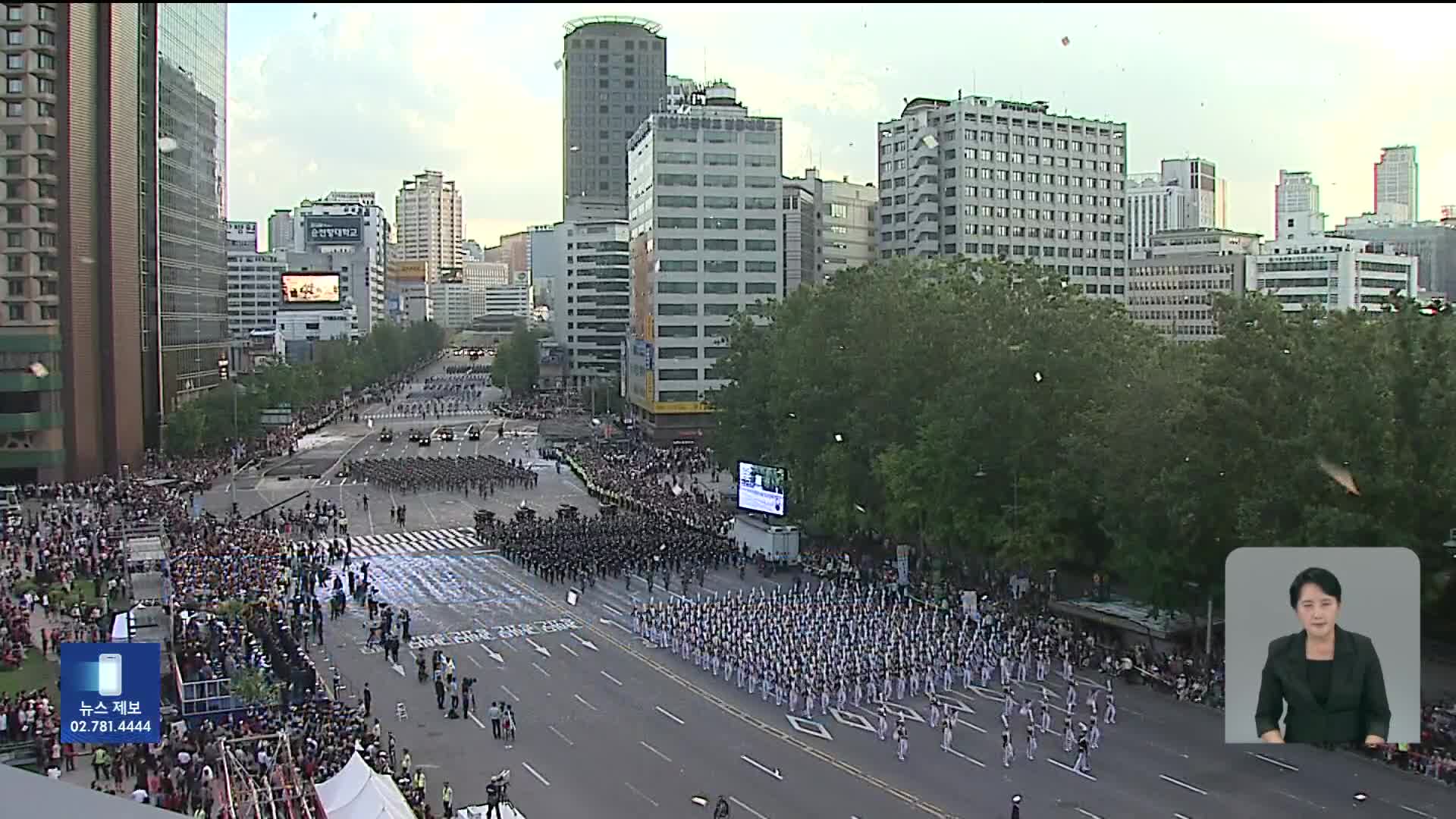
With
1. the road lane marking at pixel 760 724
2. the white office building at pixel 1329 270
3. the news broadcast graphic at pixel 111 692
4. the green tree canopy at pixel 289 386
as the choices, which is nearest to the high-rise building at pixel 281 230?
the green tree canopy at pixel 289 386

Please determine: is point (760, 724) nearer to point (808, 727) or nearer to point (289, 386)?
point (808, 727)

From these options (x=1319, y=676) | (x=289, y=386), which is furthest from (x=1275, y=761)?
(x=289, y=386)

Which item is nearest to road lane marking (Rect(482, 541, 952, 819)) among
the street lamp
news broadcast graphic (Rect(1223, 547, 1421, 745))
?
news broadcast graphic (Rect(1223, 547, 1421, 745))

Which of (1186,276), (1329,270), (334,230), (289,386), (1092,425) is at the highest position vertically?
(334,230)

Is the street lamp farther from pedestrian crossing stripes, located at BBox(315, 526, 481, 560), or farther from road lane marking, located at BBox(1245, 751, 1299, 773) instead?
road lane marking, located at BBox(1245, 751, 1299, 773)

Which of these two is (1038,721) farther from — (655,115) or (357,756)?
(655,115)

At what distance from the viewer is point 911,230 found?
39156mm

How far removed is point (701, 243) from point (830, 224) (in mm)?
11386

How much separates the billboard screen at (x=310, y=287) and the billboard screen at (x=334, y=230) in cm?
1711

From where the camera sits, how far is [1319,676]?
5.33 meters

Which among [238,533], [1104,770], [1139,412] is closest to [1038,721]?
[1104,770]

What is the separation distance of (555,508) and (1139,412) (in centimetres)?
1179

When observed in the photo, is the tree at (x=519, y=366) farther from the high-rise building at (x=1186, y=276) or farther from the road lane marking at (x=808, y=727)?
the road lane marking at (x=808, y=727)

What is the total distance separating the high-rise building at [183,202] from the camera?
25.6 m
